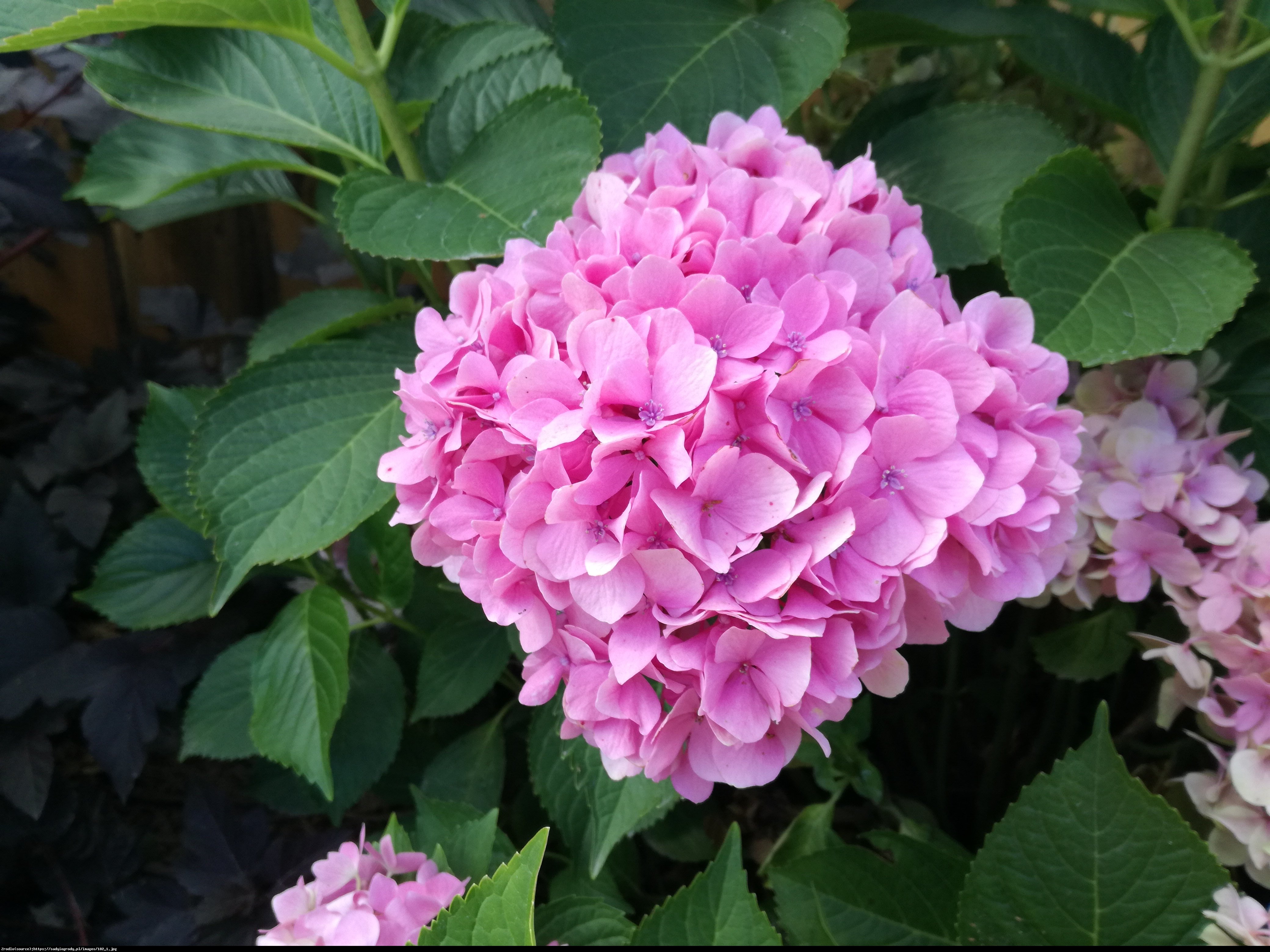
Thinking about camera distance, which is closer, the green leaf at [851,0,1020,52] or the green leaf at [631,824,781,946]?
the green leaf at [631,824,781,946]

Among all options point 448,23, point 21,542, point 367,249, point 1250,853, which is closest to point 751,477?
point 367,249

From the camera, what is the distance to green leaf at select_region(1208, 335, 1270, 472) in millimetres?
603

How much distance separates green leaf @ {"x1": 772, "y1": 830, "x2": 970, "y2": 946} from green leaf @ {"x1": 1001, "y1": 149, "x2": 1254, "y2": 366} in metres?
0.32

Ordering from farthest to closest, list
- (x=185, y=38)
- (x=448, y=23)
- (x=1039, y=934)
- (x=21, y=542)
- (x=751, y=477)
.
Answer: (x=21, y=542), (x=448, y=23), (x=185, y=38), (x=1039, y=934), (x=751, y=477)

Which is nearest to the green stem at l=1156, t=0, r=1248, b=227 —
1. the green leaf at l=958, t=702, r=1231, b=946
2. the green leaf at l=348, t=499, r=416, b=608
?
the green leaf at l=958, t=702, r=1231, b=946

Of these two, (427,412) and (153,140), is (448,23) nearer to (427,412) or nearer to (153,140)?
(153,140)

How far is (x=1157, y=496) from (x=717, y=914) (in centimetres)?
38

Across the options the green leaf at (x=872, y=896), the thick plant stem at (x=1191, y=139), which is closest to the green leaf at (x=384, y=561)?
the green leaf at (x=872, y=896)

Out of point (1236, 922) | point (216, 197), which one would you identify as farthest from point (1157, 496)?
point (216, 197)

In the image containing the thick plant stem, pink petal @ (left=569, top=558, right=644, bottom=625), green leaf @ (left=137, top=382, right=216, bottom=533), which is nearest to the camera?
pink petal @ (left=569, top=558, right=644, bottom=625)

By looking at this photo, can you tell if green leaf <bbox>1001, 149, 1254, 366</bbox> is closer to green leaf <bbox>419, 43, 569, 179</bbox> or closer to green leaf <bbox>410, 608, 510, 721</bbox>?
green leaf <bbox>419, 43, 569, 179</bbox>

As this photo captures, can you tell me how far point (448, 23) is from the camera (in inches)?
27.2

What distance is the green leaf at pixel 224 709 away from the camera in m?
0.72

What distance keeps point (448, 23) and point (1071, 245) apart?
505 mm
